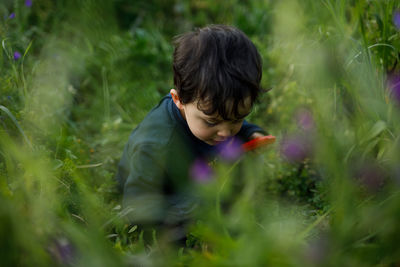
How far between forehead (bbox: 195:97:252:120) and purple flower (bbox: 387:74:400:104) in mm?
543

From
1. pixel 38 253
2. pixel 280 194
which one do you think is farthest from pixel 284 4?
pixel 38 253

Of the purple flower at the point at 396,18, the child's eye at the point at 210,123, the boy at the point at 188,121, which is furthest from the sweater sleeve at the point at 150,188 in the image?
the purple flower at the point at 396,18

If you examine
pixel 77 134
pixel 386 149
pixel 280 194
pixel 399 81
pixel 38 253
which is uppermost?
pixel 38 253

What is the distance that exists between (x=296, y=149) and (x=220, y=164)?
69 centimetres

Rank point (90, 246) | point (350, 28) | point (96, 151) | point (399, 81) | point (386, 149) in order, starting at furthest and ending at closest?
point (96, 151) < point (350, 28) < point (399, 81) < point (386, 149) < point (90, 246)

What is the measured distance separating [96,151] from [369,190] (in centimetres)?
138

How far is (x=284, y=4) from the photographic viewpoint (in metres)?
2.29

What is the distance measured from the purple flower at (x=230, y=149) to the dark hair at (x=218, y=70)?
31 centimetres

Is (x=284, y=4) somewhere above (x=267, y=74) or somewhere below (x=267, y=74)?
above

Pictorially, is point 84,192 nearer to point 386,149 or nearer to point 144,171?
point 144,171

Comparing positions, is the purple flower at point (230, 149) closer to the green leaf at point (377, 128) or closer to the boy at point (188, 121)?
the boy at point (188, 121)

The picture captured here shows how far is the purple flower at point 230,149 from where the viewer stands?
167 centimetres

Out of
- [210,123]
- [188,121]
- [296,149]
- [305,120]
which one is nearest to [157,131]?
[188,121]

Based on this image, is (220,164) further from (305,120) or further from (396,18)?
(396,18)
